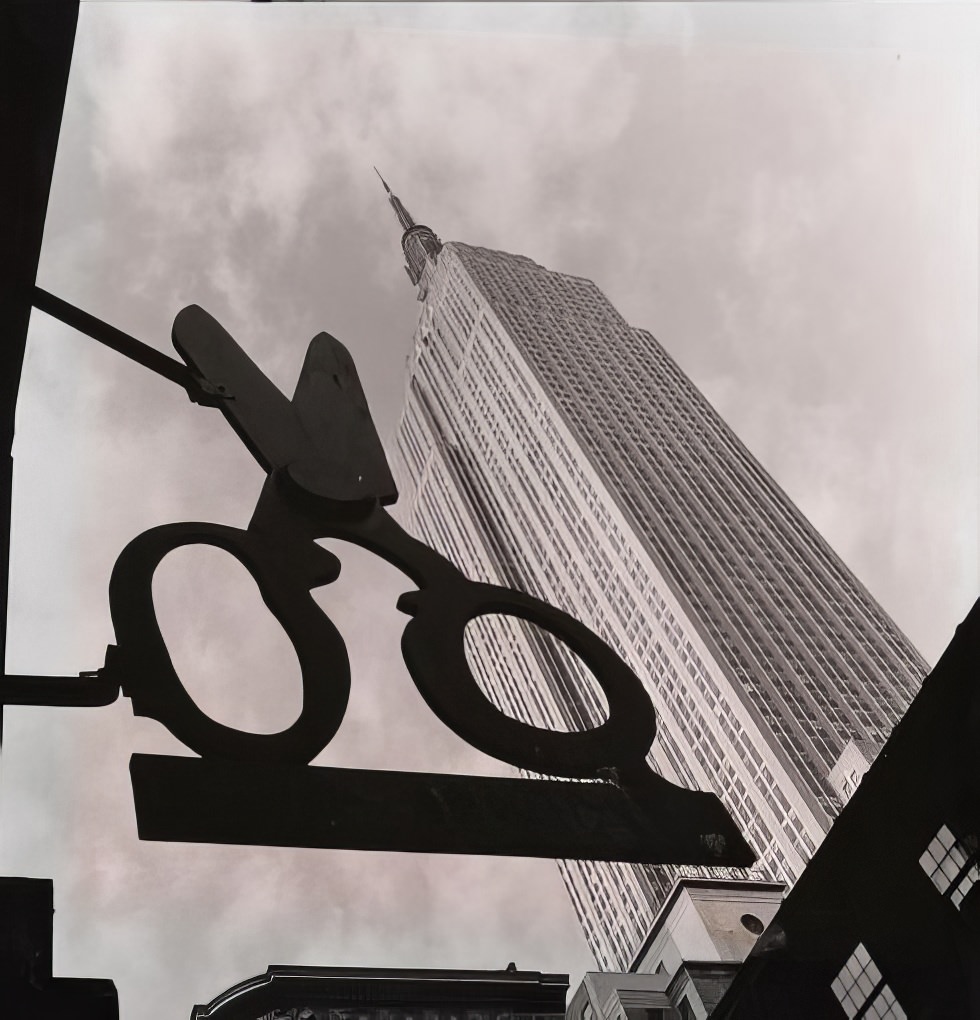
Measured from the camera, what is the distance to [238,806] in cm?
182

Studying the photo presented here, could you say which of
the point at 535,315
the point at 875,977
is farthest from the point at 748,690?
the point at 875,977

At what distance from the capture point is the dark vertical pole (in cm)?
214

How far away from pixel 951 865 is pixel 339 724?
6.31 meters

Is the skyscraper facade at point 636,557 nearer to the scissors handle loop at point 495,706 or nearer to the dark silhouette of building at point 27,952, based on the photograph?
the dark silhouette of building at point 27,952

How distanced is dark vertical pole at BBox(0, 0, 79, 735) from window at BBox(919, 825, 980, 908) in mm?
4736

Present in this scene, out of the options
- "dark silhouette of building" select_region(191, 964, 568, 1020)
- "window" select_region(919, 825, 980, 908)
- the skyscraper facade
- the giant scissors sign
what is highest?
the skyscraper facade

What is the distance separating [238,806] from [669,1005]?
4365cm

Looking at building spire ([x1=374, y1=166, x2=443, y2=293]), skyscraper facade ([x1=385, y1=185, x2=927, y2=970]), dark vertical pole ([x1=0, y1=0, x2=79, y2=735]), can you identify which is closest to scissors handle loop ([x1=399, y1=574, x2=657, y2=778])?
dark vertical pole ([x1=0, y1=0, x2=79, y2=735])

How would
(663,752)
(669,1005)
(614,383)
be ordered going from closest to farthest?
(669,1005) → (663,752) → (614,383)

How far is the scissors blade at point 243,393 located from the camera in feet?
8.46

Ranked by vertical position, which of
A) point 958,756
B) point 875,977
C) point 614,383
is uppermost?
point 614,383

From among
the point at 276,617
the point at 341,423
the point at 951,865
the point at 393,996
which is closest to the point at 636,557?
the point at 393,996

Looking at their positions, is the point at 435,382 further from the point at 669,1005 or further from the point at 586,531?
the point at 669,1005

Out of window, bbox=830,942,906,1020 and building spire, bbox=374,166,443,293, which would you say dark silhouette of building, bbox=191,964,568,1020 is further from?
building spire, bbox=374,166,443,293
